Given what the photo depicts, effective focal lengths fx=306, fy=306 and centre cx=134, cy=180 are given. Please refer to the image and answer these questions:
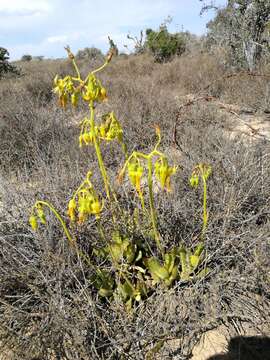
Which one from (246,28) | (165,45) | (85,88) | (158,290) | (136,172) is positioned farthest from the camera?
(165,45)

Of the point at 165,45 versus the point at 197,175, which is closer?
the point at 197,175

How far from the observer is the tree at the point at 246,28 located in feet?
27.9

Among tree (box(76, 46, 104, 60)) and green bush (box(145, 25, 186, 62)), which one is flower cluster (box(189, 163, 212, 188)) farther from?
tree (box(76, 46, 104, 60))

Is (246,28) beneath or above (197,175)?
above

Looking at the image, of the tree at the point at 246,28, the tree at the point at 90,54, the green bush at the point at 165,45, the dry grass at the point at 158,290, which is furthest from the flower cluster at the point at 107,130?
the tree at the point at 90,54

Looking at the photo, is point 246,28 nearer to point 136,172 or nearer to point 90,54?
point 136,172

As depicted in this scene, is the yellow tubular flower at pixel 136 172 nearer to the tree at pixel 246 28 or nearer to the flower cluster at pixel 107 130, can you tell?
the flower cluster at pixel 107 130

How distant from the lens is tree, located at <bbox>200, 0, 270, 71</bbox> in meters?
8.52

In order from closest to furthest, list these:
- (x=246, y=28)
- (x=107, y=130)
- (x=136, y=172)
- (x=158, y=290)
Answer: (x=136, y=172), (x=107, y=130), (x=158, y=290), (x=246, y=28)

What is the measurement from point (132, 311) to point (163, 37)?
15.1 metres

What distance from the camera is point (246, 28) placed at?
8.63 metres

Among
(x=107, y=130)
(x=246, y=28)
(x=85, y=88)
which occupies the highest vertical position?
(x=246, y=28)

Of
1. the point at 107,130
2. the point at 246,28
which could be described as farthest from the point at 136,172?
the point at 246,28

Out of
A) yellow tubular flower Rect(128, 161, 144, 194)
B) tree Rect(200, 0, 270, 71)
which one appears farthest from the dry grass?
tree Rect(200, 0, 270, 71)
